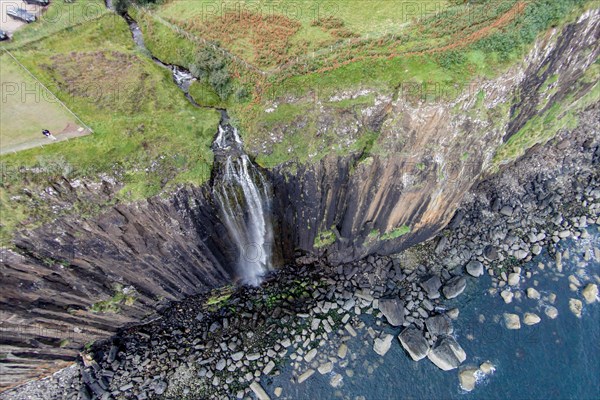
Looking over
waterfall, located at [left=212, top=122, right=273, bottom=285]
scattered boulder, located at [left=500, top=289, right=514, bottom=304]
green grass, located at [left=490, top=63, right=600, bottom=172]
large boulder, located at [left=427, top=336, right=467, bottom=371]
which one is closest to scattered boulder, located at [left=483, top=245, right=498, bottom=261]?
scattered boulder, located at [left=500, top=289, right=514, bottom=304]

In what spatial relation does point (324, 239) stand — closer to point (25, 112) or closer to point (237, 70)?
point (237, 70)

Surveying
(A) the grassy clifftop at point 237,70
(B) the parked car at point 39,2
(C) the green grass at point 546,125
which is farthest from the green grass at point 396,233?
(B) the parked car at point 39,2

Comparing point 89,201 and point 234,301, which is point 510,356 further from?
point 89,201

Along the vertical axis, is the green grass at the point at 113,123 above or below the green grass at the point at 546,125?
above

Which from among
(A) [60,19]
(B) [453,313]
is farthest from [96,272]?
(B) [453,313]

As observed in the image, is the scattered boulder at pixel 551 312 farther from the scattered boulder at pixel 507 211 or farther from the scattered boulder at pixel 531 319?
the scattered boulder at pixel 507 211

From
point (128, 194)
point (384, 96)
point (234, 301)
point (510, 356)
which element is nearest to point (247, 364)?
point (234, 301)
